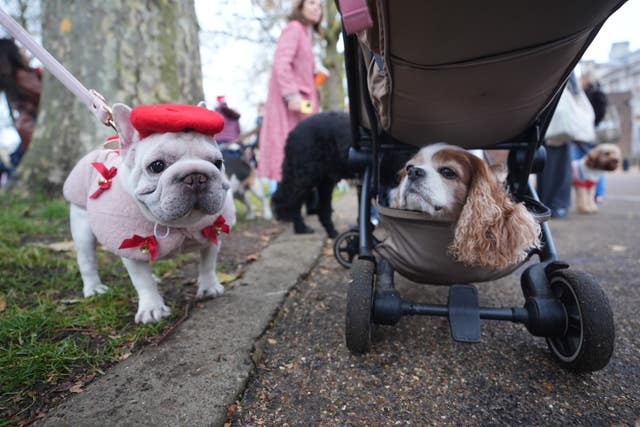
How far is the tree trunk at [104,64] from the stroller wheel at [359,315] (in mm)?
3405

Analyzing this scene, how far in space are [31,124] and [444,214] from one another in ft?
20.7

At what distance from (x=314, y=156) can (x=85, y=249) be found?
1624 mm

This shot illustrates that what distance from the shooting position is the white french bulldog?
135 cm

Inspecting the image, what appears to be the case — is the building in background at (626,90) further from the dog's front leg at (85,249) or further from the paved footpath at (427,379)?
the dog's front leg at (85,249)

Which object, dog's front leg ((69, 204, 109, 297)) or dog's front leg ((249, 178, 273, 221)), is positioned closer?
dog's front leg ((69, 204, 109, 297))

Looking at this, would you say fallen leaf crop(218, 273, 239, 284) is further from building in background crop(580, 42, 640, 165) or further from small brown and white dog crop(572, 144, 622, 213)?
building in background crop(580, 42, 640, 165)

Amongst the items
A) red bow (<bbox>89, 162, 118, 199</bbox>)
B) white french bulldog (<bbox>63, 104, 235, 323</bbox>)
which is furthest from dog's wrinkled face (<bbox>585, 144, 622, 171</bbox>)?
red bow (<bbox>89, 162, 118, 199</bbox>)

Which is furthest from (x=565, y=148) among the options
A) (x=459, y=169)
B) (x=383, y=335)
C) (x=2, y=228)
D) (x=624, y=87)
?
(x=624, y=87)

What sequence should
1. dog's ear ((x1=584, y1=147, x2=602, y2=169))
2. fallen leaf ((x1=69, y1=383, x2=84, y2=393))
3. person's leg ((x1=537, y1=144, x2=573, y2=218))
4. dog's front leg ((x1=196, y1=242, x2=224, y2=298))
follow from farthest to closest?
1. dog's ear ((x1=584, y1=147, x2=602, y2=169))
2. person's leg ((x1=537, y1=144, x2=573, y2=218))
3. dog's front leg ((x1=196, y1=242, x2=224, y2=298))
4. fallen leaf ((x1=69, y1=383, x2=84, y2=393))

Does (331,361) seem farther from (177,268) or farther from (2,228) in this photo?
(2,228)

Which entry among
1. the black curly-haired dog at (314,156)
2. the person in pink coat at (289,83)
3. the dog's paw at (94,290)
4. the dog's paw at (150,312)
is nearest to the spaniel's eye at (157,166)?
the dog's paw at (150,312)

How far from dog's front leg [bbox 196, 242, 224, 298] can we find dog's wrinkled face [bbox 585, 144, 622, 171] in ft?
18.8

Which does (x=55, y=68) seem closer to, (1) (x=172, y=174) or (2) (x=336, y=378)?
(1) (x=172, y=174)

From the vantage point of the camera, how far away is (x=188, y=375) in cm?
123
